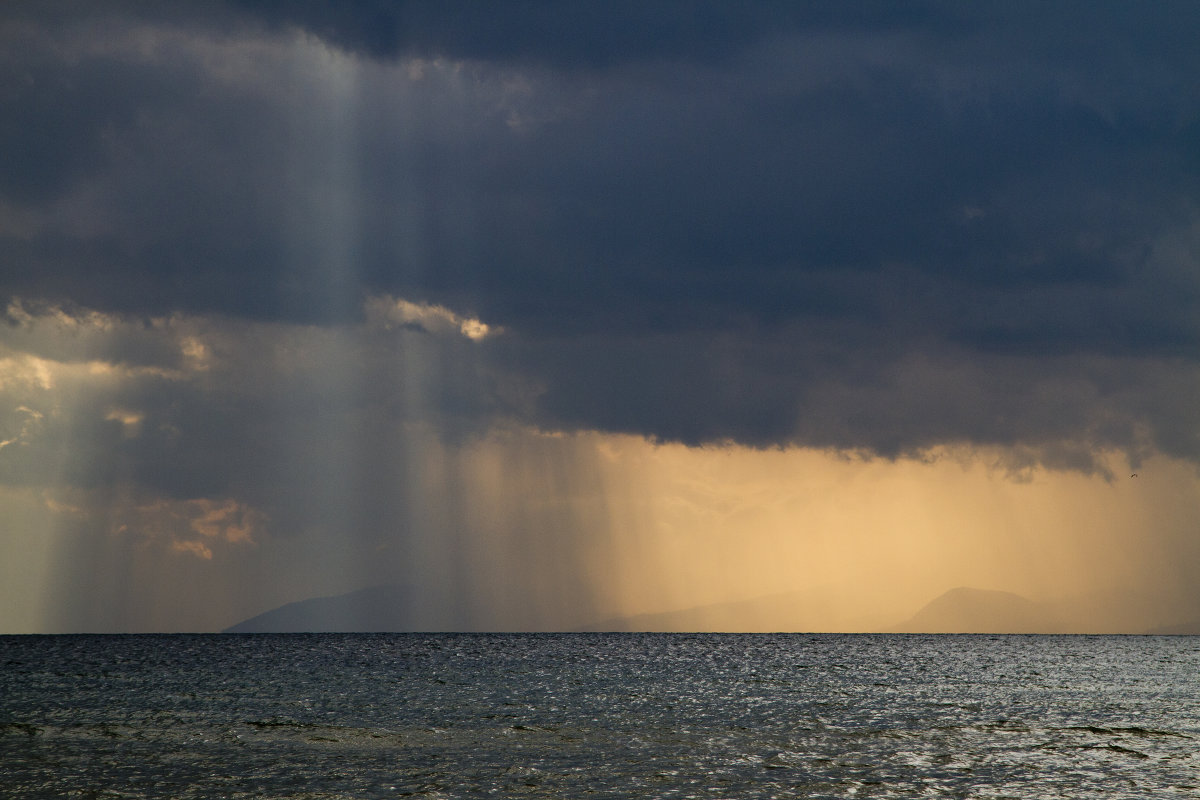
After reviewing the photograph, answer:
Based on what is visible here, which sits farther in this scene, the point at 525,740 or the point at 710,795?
the point at 525,740

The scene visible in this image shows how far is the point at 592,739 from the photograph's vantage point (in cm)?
4591

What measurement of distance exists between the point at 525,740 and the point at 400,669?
249ft

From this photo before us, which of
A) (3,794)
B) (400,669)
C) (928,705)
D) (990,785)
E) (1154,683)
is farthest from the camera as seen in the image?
(400,669)

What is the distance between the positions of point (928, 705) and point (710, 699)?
573 inches

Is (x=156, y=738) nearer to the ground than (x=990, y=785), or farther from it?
farther from it

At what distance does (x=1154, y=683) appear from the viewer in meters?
98.1

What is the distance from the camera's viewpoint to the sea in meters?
33.1

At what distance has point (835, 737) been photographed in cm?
4756

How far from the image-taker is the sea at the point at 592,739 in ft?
109

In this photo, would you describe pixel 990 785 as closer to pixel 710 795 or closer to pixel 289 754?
pixel 710 795

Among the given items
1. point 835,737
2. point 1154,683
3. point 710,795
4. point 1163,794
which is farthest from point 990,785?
point 1154,683

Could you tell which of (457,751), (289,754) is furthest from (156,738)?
(457,751)

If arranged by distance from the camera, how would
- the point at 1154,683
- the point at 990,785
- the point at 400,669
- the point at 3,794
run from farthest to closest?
the point at 400,669 < the point at 1154,683 < the point at 990,785 < the point at 3,794

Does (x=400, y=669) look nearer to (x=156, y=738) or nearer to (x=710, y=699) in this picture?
(x=710, y=699)
